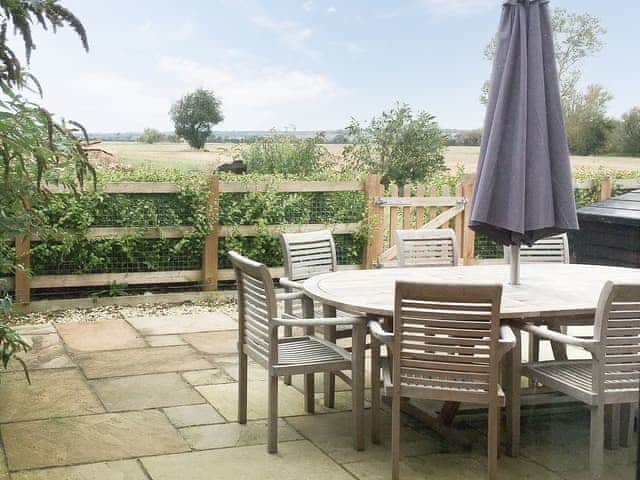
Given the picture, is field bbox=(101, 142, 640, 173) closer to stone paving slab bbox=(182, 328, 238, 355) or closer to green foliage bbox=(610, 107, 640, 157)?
stone paving slab bbox=(182, 328, 238, 355)

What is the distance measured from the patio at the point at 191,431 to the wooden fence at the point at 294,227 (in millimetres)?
1073

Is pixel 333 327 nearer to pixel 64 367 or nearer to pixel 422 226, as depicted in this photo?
pixel 64 367

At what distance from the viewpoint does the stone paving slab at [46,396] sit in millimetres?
3496

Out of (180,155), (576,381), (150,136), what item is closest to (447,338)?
(576,381)

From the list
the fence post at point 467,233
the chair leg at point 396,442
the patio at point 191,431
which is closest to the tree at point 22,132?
the patio at point 191,431

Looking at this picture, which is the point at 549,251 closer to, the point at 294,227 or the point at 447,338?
the point at 447,338

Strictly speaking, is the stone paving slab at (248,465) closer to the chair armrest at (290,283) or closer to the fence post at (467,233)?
the chair armrest at (290,283)

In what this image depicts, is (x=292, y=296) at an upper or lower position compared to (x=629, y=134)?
lower

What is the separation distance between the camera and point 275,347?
302cm

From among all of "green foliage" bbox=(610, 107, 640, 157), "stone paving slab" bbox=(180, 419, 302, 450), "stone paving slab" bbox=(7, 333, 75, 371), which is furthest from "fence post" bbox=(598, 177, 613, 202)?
"stone paving slab" bbox=(7, 333, 75, 371)

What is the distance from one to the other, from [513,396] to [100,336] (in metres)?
2.65

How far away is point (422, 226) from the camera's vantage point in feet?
20.3

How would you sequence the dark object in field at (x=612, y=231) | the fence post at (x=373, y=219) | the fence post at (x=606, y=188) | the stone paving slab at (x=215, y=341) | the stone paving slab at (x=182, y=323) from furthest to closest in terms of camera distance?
the fence post at (x=373, y=219), the stone paving slab at (x=182, y=323), the stone paving slab at (x=215, y=341), the fence post at (x=606, y=188), the dark object in field at (x=612, y=231)

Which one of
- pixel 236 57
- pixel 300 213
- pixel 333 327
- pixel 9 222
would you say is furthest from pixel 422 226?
pixel 9 222
